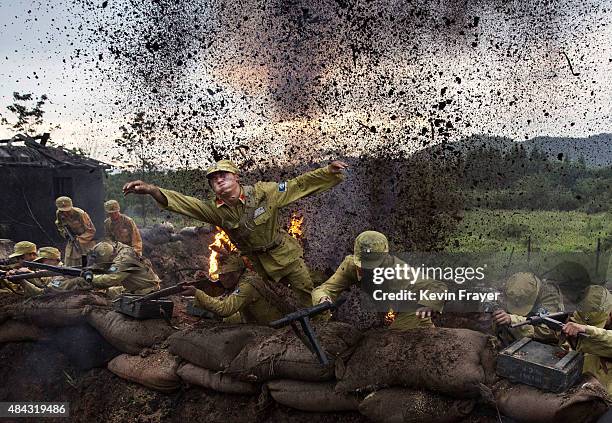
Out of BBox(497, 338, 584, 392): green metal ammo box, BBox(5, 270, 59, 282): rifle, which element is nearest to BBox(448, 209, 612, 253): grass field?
BBox(497, 338, 584, 392): green metal ammo box

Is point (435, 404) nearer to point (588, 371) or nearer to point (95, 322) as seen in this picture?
point (588, 371)

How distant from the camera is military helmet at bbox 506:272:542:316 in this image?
3.89 metres

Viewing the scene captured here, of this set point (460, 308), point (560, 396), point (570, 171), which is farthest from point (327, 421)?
point (570, 171)

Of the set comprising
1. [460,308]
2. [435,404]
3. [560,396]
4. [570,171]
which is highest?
[570,171]

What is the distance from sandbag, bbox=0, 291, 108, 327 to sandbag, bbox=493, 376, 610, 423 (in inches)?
167

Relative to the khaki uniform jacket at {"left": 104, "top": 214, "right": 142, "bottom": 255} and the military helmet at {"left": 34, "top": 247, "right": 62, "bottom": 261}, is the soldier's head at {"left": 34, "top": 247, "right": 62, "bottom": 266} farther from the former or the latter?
the khaki uniform jacket at {"left": 104, "top": 214, "right": 142, "bottom": 255}

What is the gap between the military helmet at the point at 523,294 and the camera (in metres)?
3.89

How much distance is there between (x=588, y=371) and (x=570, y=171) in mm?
9502

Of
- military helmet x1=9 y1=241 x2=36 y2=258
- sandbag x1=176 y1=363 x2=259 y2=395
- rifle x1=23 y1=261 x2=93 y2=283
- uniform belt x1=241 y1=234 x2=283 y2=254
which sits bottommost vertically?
sandbag x1=176 y1=363 x2=259 y2=395

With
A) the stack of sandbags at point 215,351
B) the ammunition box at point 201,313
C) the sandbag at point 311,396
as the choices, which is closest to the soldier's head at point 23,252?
the ammunition box at point 201,313

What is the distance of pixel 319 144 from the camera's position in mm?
7613

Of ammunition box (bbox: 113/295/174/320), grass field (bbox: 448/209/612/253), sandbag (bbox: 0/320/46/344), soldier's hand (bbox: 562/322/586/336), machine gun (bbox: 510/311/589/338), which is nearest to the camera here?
soldier's hand (bbox: 562/322/586/336)

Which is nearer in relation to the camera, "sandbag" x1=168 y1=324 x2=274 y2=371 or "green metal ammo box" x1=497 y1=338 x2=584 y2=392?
"green metal ammo box" x1=497 y1=338 x2=584 y2=392

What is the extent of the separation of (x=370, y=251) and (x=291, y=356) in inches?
38.4
